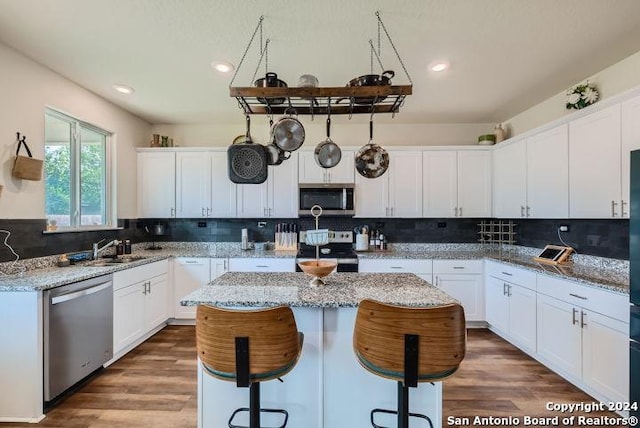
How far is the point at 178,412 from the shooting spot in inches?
85.4

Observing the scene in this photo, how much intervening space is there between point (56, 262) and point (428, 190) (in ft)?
13.5

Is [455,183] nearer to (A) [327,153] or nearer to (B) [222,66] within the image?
(A) [327,153]

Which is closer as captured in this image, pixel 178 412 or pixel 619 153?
pixel 178 412

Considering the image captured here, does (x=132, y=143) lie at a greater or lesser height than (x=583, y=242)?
greater

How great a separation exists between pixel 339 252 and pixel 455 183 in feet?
5.83

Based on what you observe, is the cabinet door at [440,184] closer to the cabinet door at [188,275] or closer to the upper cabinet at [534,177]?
the upper cabinet at [534,177]

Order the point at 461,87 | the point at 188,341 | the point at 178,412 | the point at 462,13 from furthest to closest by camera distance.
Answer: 1. the point at 188,341
2. the point at 461,87
3. the point at 178,412
4. the point at 462,13

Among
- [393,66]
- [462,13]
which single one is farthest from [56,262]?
[462,13]

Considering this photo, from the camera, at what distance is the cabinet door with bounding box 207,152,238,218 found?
13.5 ft

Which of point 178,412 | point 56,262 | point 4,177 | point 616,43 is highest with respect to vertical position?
point 616,43

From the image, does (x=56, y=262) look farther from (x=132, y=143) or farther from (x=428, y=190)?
(x=428, y=190)

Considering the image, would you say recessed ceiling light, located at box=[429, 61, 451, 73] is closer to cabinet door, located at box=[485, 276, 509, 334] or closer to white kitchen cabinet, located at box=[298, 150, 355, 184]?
white kitchen cabinet, located at box=[298, 150, 355, 184]

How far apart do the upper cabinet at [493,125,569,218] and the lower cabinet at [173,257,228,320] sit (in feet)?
11.5

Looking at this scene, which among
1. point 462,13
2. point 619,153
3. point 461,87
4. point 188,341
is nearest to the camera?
point 462,13
